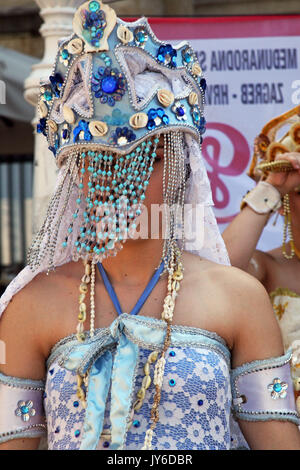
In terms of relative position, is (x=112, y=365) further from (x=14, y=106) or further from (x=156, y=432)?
(x=14, y=106)

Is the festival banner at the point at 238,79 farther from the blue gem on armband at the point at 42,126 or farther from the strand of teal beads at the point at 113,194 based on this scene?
the strand of teal beads at the point at 113,194

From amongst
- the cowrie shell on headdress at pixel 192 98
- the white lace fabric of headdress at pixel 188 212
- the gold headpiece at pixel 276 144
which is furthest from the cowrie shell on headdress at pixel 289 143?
the cowrie shell on headdress at pixel 192 98

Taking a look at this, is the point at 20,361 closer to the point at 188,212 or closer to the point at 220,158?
the point at 188,212

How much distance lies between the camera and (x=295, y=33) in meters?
3.76

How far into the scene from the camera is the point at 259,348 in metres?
2.04

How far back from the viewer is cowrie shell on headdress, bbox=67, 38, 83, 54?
2.06 meters

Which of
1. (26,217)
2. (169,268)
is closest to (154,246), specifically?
(169,268)

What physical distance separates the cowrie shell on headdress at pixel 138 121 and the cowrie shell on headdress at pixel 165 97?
7 cm

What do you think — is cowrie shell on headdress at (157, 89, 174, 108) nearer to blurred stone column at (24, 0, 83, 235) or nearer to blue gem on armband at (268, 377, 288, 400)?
blue gem on armband at (268, 377, 288, 400)

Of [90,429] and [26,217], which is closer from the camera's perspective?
[90,429]

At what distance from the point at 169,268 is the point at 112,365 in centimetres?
29

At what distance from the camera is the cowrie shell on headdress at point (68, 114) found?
2049mm

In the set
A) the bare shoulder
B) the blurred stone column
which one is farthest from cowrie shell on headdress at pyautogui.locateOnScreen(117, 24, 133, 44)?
the blurred stone column

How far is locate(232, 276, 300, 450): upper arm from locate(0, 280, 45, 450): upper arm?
49 centimetres
